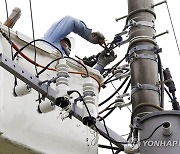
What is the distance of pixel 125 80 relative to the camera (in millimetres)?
6547

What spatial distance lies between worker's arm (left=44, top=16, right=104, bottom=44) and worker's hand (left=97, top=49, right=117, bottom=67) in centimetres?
20

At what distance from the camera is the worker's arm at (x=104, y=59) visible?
711 cm

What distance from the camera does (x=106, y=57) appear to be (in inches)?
281

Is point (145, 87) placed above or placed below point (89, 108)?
above

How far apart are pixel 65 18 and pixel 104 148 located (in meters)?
1.73

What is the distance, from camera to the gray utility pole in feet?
15.9

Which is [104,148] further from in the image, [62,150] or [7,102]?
[7,102]

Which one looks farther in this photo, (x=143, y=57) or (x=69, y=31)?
(x=69, y=31)

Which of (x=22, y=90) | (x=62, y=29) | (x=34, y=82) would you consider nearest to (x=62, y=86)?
(x=34, y=82)

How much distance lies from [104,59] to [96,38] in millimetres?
302

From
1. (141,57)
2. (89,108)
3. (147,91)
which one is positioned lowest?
(89,108)

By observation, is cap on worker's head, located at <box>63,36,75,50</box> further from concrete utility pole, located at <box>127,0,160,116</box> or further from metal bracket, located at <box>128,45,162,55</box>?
metal bracket, located at <box>128,45,162,55</box>

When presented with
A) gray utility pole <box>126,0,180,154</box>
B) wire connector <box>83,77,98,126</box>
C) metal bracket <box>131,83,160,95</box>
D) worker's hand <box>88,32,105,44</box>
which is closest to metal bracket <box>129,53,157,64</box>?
gray utility pole <box>126,0,180,154</box>

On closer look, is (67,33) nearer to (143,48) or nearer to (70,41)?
(70,41)
